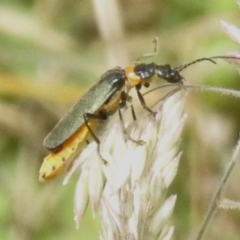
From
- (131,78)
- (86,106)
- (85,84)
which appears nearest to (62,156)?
(86,106)

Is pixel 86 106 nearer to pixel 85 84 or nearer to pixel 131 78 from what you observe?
pixel 131 78

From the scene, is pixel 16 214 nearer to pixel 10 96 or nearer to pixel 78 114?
pixel 10 96

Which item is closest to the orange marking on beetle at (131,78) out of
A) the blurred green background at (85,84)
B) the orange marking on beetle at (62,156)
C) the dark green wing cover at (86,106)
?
the dark green wing cover at (86,106)

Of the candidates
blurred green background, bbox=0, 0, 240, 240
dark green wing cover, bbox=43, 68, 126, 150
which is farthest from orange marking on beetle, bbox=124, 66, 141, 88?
blurred green background, bbox=0, 0, 240, 240

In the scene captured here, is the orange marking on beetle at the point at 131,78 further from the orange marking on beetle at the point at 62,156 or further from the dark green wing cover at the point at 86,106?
the orange marking on beetle at the point at 62,156

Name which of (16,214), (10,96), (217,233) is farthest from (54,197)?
(217,233)

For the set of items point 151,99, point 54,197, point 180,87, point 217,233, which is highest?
point 180,87
